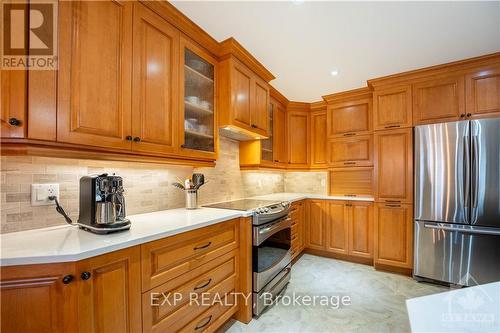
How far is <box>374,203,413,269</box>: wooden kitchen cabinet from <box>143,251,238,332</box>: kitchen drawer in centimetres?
204

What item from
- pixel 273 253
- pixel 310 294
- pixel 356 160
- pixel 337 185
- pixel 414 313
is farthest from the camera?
pixel 337 185

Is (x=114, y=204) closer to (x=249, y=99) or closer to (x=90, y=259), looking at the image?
(x=90, y=259)

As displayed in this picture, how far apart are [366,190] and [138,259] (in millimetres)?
3281

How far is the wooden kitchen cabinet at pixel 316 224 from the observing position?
3191mm

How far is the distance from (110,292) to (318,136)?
337cm

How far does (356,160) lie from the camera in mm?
3184

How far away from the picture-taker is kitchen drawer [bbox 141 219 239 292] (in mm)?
1121

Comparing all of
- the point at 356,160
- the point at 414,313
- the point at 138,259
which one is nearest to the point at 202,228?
the point at 138,259

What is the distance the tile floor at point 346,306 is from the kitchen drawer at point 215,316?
17 centimetres

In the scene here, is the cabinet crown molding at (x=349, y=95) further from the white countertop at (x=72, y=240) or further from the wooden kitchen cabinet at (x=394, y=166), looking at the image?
the white countertop at (x=72, y=240)

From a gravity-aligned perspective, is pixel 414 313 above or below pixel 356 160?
below

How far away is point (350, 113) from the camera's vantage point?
127 inches

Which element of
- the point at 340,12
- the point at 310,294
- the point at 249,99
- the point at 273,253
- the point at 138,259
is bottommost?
the point at 310,294

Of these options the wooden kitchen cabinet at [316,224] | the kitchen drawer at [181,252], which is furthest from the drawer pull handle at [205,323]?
the wooden kitchen cabinet at [316,224]
